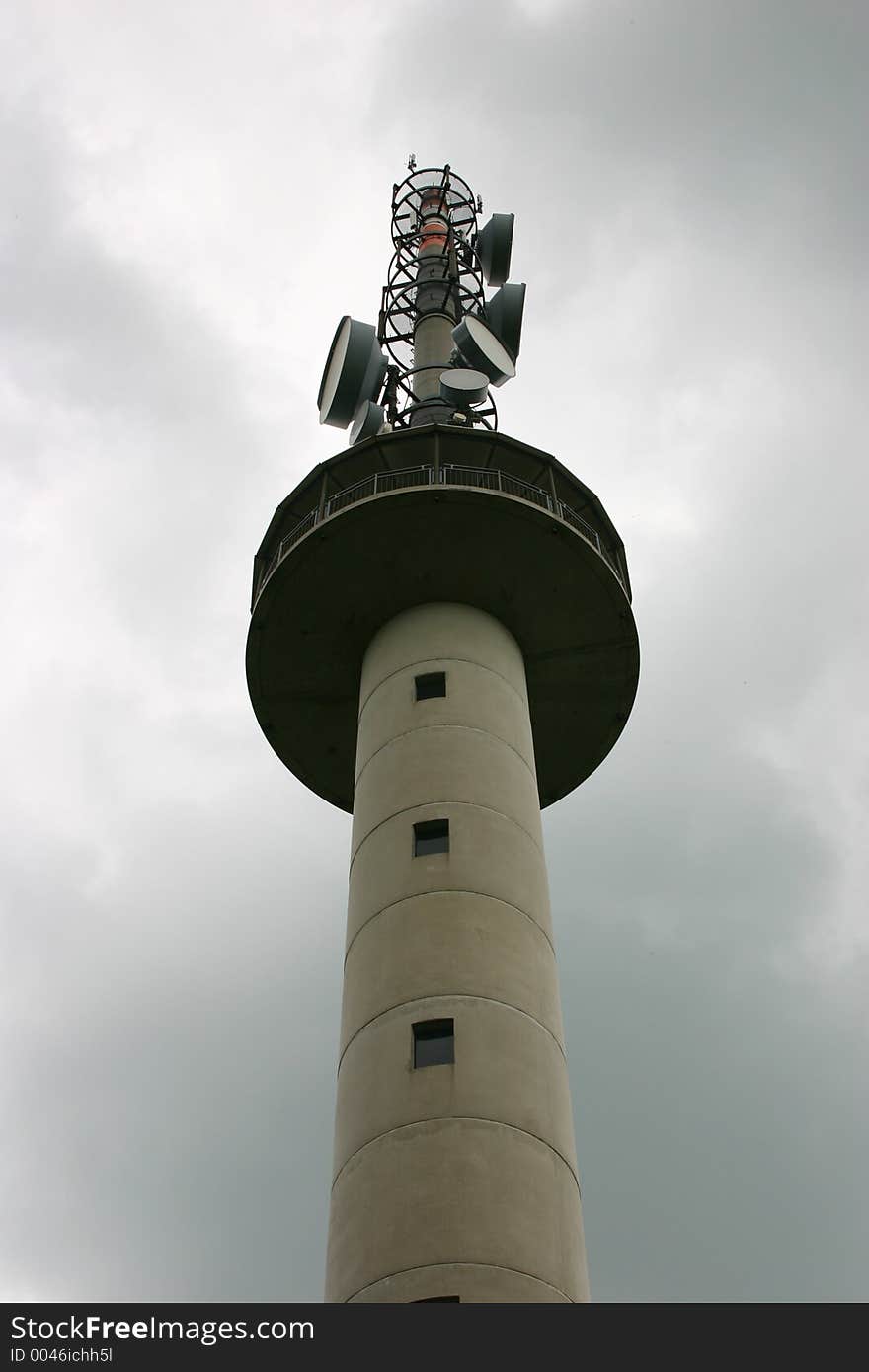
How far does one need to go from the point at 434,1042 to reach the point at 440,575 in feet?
38.7

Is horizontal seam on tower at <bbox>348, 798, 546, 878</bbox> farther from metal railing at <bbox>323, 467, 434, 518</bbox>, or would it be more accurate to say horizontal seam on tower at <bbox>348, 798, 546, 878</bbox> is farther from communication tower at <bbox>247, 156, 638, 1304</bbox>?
metal railing at <bbox>323, 467, 434, 518</bbox>

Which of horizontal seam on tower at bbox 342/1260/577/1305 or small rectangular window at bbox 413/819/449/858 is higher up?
small rectangular window at bbox 413/819/449/858

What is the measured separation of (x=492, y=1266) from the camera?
17.5 meters

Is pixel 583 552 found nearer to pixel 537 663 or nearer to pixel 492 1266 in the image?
pixel 537 663

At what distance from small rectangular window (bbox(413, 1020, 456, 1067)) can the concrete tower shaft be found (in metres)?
0.08

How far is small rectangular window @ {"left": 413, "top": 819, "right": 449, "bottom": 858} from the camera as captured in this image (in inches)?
925

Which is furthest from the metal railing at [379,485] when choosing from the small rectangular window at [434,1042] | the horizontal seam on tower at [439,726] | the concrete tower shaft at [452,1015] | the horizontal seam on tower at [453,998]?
the small rectangular window at [434,1042]

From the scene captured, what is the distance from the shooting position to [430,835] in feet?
77.9

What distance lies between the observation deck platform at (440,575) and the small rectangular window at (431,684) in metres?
2.75

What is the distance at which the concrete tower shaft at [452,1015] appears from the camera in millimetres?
18016

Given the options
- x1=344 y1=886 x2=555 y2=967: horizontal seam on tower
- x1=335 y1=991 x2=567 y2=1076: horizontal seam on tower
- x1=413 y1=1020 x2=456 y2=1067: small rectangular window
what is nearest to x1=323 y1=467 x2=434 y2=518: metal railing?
x1=344 y1=886 x2=555 y2=967: horizontal seam on tower

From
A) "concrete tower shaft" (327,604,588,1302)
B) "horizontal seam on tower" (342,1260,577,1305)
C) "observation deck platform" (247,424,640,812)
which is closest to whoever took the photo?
"horizontal seam on tower" (342,1260,577,1305)

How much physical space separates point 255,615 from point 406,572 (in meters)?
3.69
